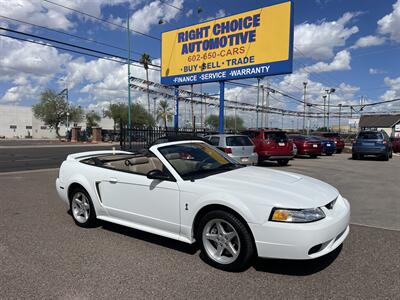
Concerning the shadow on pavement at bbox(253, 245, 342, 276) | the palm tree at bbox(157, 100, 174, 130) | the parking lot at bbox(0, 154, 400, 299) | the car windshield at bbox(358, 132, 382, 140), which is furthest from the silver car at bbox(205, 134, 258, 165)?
the palm tree at bbox(157, 100, 174, 130)

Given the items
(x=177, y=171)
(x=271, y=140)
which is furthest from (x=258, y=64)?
(x=177, y=171)

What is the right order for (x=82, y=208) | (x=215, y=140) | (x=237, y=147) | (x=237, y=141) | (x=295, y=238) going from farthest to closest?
(x=215, y=140) < (x=237, y=141) < (x=237, y=147) < (x=82, y=208) < (x=295, y=238)

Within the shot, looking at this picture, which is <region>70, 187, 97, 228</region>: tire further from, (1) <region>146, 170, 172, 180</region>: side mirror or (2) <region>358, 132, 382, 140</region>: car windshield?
(2) <region>358, 132, 382, 140</region>: car windshield

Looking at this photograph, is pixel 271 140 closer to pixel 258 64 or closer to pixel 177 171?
pixel 258 64

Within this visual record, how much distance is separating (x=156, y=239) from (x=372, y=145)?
1747 cm

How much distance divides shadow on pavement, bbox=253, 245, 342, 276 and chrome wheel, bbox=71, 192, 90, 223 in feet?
9.58

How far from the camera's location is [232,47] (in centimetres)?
1642

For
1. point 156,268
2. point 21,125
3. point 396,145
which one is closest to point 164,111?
point 21,125

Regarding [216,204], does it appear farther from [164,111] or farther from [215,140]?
[164,111]

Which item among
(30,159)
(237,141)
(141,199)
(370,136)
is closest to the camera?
(141,199)

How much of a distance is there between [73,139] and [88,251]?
50.0m

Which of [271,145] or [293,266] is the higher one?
[271,145]

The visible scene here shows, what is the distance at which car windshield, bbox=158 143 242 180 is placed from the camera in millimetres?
4418

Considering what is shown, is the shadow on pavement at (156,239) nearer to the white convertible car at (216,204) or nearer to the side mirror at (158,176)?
the white convertible car at (216,204)
